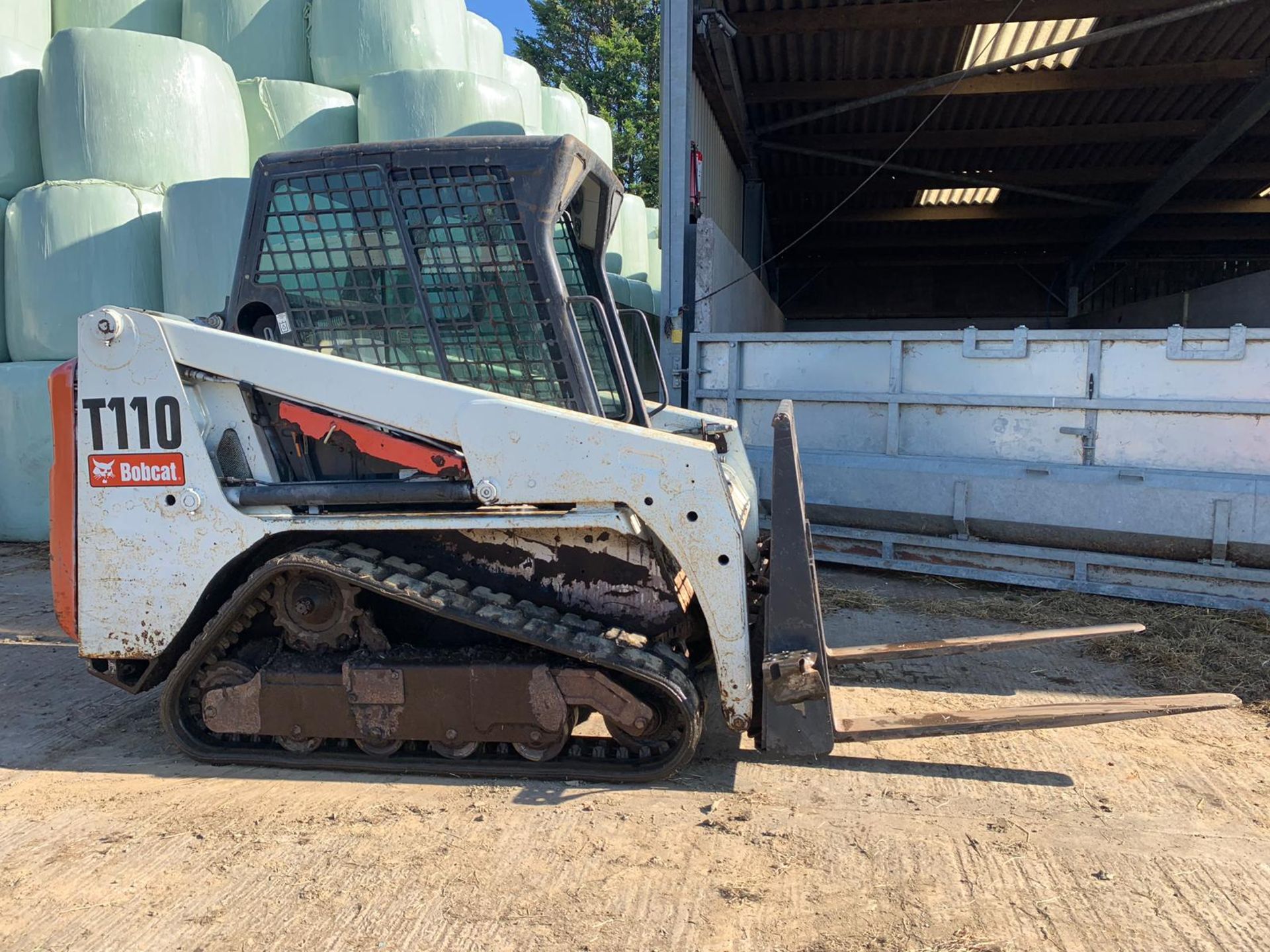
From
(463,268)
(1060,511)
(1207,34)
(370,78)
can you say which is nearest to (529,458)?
(463,268)

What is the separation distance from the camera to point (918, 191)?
16594 millimetres

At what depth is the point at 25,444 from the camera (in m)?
7.65

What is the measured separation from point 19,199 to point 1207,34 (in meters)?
11.8

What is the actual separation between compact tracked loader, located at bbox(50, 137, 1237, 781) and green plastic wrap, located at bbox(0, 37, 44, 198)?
5.90 meters

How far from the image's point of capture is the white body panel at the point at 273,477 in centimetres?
310

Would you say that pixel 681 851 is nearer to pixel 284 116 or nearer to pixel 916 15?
pixel 284 116

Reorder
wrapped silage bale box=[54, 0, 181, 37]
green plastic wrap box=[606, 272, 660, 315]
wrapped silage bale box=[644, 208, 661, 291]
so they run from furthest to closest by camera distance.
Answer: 1. wrapped silage bale box=[644, 208, 661, 291]
2. green plastic wrap box=[606, 272, 660, 315]
3. wrapped silage bale box=[54, 0, 181, 37]

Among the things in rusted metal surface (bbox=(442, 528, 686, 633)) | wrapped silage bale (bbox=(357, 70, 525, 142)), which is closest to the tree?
wrapped silage bale (bbox=(357, 70, 525, 142))

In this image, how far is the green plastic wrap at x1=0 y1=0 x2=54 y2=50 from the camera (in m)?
8.22

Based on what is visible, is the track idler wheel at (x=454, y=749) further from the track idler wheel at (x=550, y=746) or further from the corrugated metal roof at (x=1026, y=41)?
the corrugated metal roof at (x=1026, y=41)

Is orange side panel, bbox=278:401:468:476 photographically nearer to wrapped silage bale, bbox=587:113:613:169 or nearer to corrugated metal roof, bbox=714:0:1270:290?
corrugated metal roof, bbox=714:0:1270:290

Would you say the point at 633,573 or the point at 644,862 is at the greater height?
the point at 633,573

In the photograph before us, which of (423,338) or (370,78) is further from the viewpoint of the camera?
(370,78)

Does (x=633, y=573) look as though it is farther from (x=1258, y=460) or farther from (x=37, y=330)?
(x=37, y=330)
